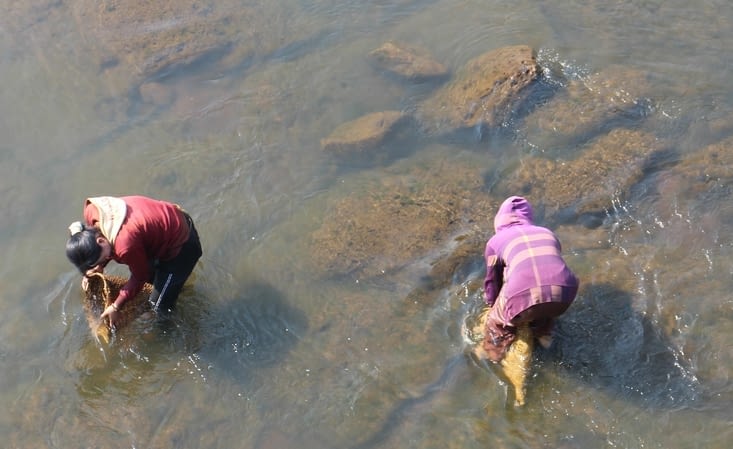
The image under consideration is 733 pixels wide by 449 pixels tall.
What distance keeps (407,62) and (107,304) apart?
4.55 m

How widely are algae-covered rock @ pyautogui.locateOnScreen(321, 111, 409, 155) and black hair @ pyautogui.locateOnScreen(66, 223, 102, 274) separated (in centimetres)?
315

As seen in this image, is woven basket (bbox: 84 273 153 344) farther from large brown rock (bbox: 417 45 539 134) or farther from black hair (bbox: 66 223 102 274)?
large brown rock (bbox: 417 45 539 134)

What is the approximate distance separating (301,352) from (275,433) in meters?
0.74

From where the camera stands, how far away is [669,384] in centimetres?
484

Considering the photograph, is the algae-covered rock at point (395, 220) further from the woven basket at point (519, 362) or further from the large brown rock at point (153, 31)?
the large brown rock at point (153, 31)

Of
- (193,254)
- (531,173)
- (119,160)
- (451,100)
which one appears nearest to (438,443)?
(193,254)

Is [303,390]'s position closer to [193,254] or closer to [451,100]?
[193,254]

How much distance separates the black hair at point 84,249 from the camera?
4.43 metres

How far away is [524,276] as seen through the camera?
430 cm

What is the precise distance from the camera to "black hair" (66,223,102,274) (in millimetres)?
4430

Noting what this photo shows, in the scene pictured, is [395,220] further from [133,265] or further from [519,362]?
[133,265]

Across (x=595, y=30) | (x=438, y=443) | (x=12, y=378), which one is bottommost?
(x=438, y=443)

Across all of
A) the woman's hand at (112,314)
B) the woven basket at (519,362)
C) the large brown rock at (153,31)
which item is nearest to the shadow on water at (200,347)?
the woman's hand at (112,314)

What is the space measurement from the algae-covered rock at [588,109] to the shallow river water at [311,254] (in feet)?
0.48
